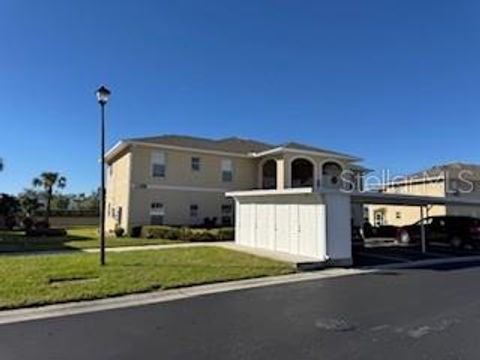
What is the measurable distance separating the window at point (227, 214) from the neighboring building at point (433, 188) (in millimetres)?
15310

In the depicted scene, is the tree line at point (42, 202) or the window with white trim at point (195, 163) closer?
the window with white trim at point (195, 163)

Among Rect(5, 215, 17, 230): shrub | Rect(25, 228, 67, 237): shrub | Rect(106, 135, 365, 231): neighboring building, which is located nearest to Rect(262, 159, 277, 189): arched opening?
Rect(106, 135, 365, 231): neighboring building

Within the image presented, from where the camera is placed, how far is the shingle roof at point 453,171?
1710 inches

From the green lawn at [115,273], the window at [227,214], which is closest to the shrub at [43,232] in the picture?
the window at [227,214]

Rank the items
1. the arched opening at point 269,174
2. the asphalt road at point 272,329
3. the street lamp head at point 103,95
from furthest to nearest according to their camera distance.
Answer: the arched opening at point 269,174, the street lamp head at point 103,95, the asphalt road at point 272,329

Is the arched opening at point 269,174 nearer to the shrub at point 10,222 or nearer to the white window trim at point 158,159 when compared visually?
the white window trim at point 158,159

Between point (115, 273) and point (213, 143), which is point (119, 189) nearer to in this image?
point (213, 143)

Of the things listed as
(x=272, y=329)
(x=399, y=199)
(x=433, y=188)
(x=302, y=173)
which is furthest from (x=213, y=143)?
(x=272, y=329)

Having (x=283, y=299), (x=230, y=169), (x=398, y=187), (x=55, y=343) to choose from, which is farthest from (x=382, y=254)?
(x=398, y=187)

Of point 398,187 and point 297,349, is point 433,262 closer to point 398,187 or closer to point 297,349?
point 297,349

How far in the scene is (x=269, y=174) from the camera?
34.2 metres

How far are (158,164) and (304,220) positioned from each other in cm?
1400

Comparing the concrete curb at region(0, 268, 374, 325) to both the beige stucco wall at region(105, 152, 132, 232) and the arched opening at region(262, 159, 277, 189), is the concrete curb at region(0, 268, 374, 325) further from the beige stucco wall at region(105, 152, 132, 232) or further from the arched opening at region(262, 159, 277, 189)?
the arched opening at region(262, 159, 277, 189)

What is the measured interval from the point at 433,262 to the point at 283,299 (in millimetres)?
10157
